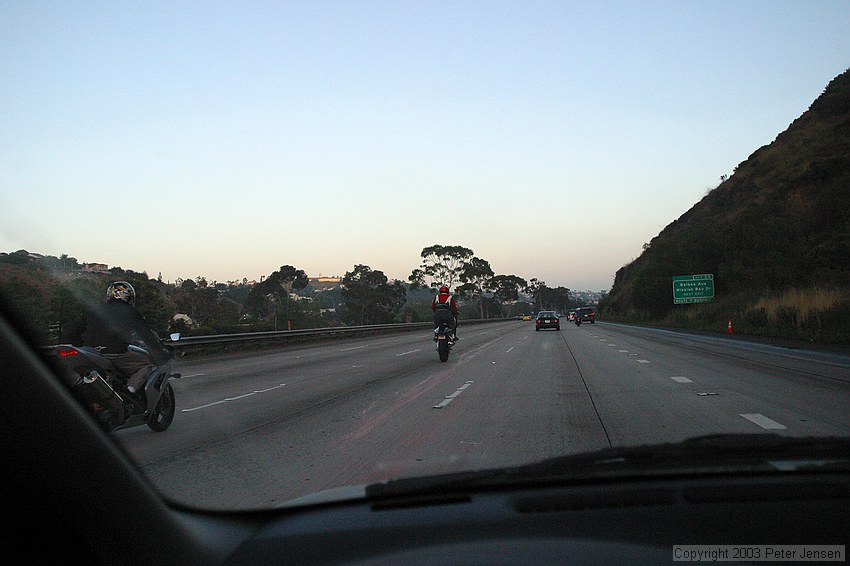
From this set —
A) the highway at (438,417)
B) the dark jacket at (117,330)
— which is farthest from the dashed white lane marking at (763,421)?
the dark jacket at (117,330)

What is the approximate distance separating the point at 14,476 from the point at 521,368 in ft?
54.0

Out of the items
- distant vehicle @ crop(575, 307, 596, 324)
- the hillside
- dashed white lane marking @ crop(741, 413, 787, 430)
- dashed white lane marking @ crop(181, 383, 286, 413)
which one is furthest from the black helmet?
distant vehicle @ crop(575, 307, 596, 324)

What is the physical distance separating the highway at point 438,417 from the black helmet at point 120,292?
63.5 inches

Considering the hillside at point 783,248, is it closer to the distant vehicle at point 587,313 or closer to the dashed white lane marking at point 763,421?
the distant vehicle at point 587,313

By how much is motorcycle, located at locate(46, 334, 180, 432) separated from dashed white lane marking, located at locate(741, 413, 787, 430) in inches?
273

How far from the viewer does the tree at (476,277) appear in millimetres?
105688

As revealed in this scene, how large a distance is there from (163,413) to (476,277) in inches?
4113

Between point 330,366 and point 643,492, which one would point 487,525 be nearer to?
point 643,492

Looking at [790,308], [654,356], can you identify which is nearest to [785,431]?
[654,356]

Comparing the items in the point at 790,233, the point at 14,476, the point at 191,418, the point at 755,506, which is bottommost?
the point at 191,418

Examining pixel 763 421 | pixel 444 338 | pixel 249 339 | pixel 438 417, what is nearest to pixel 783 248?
pixel 444 338

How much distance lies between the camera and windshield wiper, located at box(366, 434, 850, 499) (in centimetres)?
324

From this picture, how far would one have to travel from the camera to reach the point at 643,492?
305 centimetres

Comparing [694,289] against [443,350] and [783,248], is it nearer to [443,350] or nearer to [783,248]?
[783,248]
